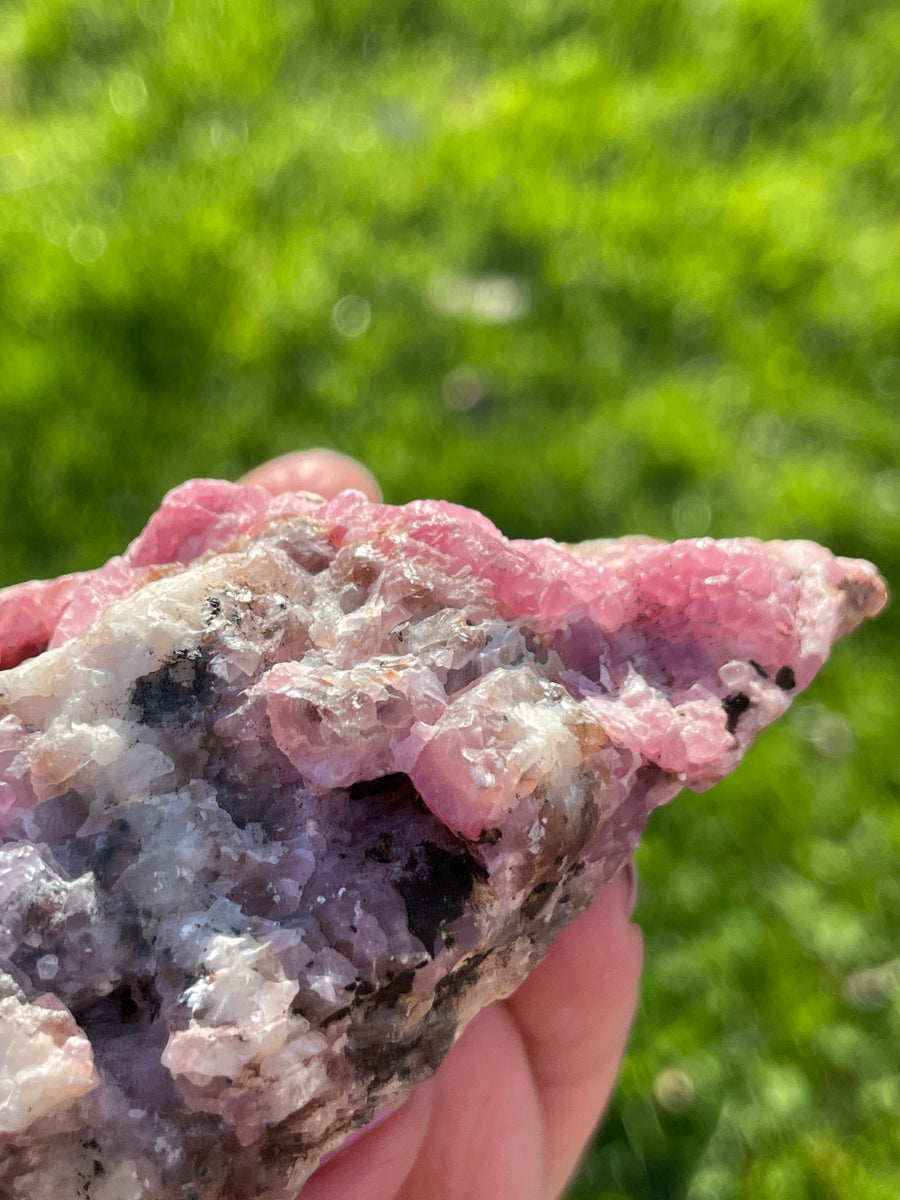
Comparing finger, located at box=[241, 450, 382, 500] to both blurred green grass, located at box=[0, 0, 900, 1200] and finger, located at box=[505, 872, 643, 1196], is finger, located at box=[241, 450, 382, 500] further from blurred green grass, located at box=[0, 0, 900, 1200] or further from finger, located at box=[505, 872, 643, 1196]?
finger, located at box=[505, 872, 643, 1196]

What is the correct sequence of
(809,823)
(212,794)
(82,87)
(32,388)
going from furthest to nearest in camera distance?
(82,87) < (32,388) < (809,823) < (212,794)

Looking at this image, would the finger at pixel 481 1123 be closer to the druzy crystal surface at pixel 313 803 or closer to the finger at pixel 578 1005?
the finger at pixel 578 1005

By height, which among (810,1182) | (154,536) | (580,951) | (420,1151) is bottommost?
(810,1182)

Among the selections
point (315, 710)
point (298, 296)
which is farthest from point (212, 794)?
point (298, 296)

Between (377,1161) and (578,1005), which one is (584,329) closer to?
(578,1005)

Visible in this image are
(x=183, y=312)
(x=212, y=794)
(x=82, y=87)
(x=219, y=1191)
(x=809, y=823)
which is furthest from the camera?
(x=82, y=87)

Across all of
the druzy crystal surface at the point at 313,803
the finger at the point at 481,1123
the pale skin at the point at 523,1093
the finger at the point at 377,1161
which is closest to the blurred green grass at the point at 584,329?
the pale skin at the point at 523,1093

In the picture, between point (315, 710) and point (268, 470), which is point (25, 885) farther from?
point (268, 470)
